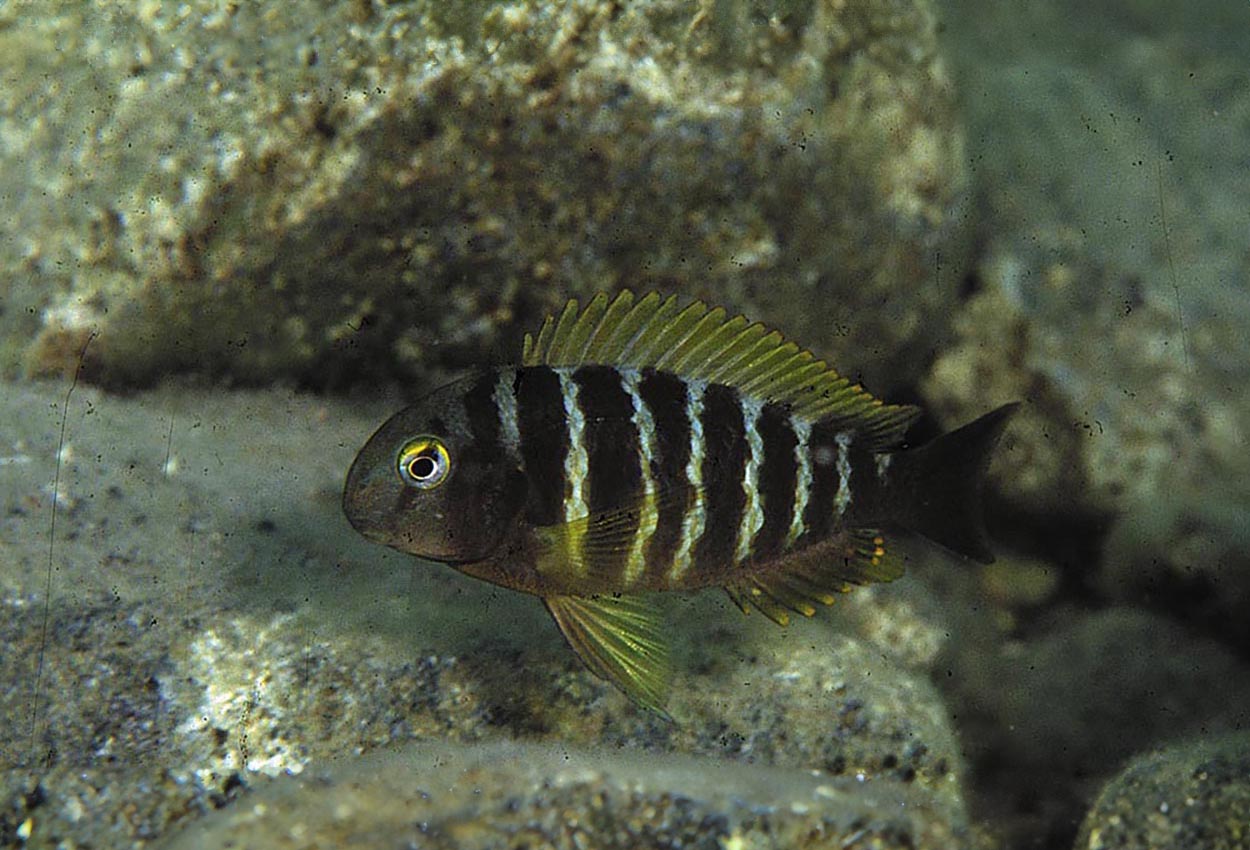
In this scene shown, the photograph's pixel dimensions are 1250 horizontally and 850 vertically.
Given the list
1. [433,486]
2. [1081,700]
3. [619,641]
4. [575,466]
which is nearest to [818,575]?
[619,641]

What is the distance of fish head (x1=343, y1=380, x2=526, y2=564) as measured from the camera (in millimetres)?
2646

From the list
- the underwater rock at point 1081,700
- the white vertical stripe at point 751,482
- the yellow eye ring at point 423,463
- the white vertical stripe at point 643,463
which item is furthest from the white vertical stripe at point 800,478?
the underwater rock at point 1081,700

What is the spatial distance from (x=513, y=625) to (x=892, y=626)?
194cm

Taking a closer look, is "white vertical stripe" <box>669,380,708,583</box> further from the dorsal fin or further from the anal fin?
the anal fin

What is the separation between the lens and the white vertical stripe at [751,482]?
2.79 metres

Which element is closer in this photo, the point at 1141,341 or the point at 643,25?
the point at 643,25

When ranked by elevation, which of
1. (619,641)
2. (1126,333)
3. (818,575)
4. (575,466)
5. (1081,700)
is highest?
(1126,333)

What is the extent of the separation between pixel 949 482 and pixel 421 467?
5.32 feet

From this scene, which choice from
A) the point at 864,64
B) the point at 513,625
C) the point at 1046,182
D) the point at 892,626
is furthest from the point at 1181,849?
the point at 1046,182

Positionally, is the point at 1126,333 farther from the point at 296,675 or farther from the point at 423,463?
the point at 296,675

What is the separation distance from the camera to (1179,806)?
8.98ft

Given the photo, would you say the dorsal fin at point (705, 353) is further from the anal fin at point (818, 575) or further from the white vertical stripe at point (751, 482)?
the anal fin at point (818, 575)

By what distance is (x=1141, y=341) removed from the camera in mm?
4695

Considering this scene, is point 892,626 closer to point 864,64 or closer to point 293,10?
point 864,64
